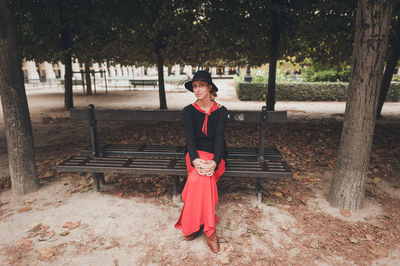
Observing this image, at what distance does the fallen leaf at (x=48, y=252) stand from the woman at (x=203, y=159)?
1.18 metres

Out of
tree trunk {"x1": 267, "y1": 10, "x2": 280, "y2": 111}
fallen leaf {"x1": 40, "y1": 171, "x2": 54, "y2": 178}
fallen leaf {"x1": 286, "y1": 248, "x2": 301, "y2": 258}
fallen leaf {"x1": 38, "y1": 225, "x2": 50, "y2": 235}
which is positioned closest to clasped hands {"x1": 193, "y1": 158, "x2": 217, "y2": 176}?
fallen leaf {"x1": 286, "y1": 248, "x2": 301, "y2": 258}

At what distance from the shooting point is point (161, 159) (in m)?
3.62

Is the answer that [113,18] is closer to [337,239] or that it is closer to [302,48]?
[302,48]

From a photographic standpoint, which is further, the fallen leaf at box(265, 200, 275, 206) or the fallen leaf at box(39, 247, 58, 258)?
the fallen leaf at box(265, 200, 275, 206)

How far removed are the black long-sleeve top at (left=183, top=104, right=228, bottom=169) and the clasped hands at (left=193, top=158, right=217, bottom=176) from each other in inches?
3.5

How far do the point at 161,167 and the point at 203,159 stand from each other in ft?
2.01

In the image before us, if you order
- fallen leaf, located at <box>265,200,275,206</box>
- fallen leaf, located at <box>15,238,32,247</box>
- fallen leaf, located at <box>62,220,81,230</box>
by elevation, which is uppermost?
fallen leaf, located at <box>265,200,275,206</box>

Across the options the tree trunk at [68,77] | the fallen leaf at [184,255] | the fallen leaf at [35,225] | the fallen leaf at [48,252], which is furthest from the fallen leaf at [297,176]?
the tree trunk at [68,77]

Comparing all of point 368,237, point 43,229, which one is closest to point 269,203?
point 368,237

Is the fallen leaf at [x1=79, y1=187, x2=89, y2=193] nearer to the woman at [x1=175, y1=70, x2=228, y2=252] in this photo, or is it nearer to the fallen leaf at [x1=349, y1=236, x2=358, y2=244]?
the woman at [x1=175, y1=70, x2=228, y2=252]

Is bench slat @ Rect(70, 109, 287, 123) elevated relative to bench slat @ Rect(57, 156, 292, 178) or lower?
elevated

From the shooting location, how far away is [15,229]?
→ 2.91 meters

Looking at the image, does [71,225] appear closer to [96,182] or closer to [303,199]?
[96,182]

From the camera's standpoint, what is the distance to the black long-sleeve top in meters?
2.87
